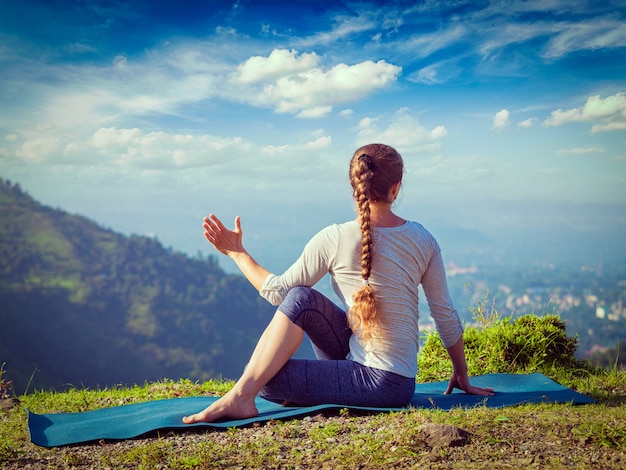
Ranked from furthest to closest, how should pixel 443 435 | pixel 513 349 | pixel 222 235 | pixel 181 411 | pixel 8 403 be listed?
1. pixel 513 349
2. pixel 8 403
3. pixel 181 411
4. pixel 222 235
5. pixel 443 435

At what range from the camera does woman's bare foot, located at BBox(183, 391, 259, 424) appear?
3250 millimetres

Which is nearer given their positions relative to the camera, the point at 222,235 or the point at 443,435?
the point at 443,435

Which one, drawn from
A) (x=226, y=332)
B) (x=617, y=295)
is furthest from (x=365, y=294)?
(x=617, y=295)

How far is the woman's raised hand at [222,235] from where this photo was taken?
3.41 metres

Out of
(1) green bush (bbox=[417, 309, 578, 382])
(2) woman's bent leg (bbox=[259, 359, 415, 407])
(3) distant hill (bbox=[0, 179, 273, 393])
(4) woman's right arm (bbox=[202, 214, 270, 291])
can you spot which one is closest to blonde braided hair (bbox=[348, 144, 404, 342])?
(2) woman's bent leg (bbox=[259, 359, 415, 407])

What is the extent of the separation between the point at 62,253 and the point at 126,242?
17.2 ft

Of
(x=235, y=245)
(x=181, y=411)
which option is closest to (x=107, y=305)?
(x=181, y=411)

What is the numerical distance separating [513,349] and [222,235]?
9.51ft

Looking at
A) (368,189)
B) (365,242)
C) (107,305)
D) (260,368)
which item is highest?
(368,189)

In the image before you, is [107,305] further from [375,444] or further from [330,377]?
[375,444]

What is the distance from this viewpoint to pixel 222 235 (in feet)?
11.3

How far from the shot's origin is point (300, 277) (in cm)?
324

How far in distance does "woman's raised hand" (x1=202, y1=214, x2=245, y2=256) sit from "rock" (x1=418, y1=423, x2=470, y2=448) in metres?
1.38

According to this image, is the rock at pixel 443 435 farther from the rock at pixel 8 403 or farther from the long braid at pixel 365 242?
the rock at pixel 8 403
